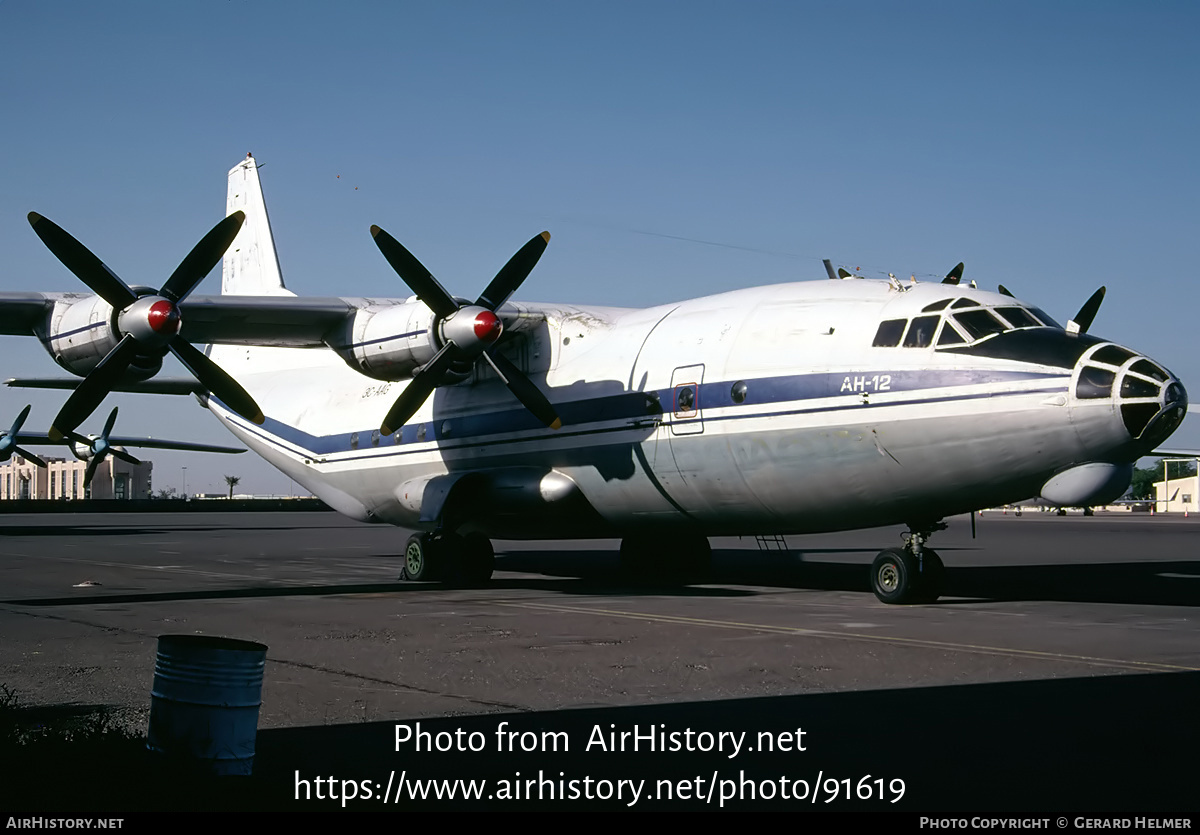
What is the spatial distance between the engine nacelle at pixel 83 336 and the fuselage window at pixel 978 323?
1219 cm

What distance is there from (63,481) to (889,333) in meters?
184

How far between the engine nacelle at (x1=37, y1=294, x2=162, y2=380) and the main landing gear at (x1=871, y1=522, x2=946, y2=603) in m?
11.7

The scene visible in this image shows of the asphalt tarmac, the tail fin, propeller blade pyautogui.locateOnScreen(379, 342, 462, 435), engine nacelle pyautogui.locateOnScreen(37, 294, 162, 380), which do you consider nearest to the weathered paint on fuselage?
the asphalt tarmac

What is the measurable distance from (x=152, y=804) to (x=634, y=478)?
44.0ft

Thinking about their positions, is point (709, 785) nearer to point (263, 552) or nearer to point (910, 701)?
point (910, 701)

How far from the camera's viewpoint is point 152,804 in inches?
199

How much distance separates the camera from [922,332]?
15.4 m

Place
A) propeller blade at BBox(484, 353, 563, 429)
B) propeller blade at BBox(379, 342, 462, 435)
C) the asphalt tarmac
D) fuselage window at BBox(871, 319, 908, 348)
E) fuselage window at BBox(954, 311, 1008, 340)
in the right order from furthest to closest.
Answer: propeller blade at BBox(484, 353, 563, 429) < propeller blade at BBox(379, 342, 462, 435) < fuselage window at BBox(871, 319, 908, 348) < fuselage window at BBox(954, 311, 1008, 340) < the asphalt tarmac

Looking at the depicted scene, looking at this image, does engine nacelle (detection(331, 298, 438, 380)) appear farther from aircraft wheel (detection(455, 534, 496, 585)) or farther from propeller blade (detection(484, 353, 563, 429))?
aircraft wheel (detection(455, 534, 496, 585))

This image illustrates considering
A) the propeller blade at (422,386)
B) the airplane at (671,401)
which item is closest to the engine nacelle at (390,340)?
the airplane at (671,401)

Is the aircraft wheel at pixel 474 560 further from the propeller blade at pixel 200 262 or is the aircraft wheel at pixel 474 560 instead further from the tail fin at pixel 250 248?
the tail fin at pixel 250 248

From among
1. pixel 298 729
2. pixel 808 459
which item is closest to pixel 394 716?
pixel 298 729

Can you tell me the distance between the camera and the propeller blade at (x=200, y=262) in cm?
1800

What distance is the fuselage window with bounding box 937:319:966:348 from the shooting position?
15086 millimetres
